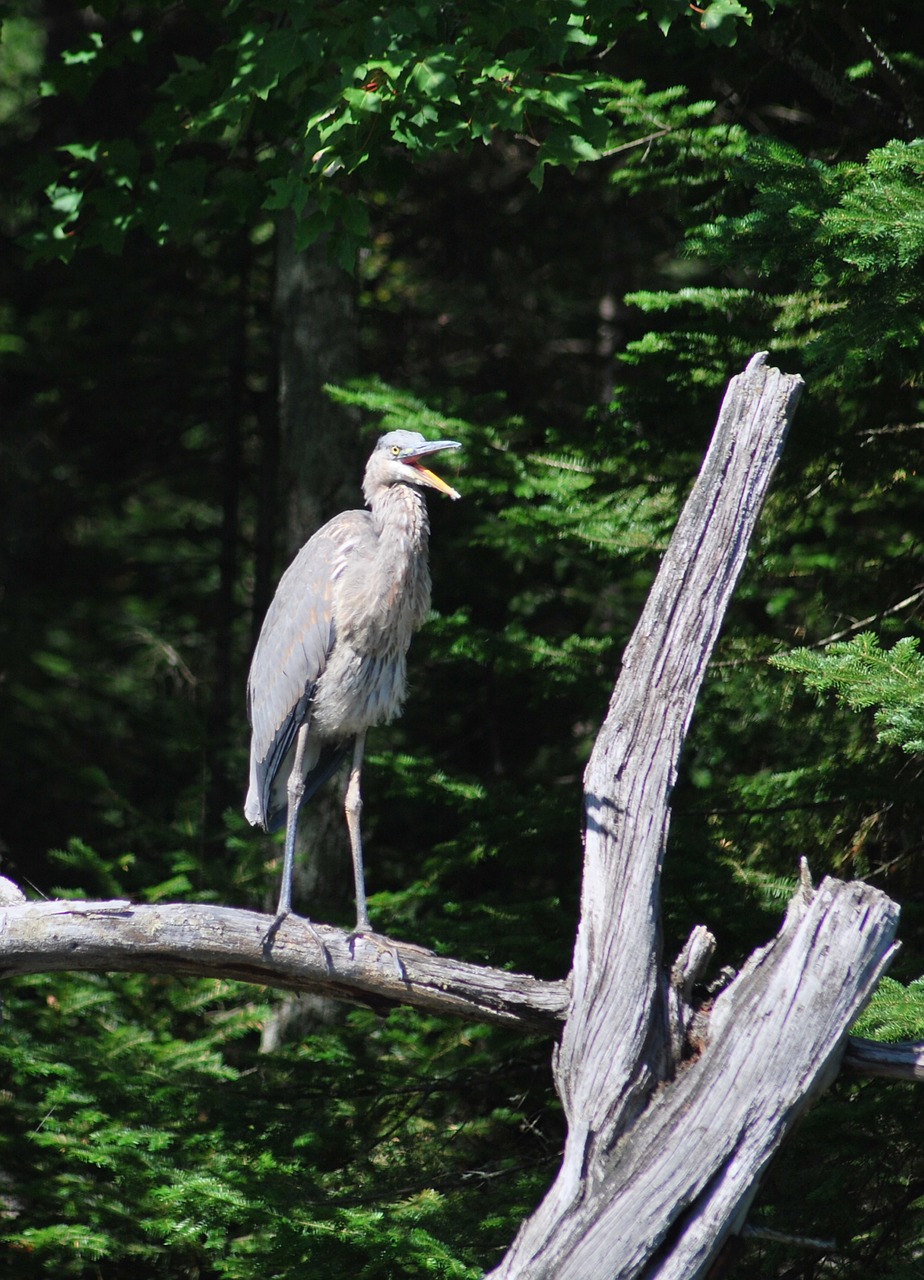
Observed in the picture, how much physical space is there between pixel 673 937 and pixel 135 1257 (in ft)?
9.01

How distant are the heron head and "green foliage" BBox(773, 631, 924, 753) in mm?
Answer: 1680

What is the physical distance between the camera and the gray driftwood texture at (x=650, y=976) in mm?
3283

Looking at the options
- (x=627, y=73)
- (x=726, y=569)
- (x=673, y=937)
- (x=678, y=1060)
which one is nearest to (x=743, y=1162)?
(x=678, y=1060)

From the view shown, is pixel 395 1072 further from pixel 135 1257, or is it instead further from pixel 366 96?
pixel 366 96

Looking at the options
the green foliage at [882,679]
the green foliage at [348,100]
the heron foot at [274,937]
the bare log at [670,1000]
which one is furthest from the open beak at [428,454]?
the heron foot at [274,937]

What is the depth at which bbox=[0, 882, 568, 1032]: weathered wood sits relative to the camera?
3662 millimetres

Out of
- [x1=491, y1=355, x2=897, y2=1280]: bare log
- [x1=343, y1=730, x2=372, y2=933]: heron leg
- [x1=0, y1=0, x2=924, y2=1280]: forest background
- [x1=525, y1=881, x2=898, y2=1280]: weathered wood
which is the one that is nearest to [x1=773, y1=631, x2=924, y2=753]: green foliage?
[x1=0, y1=0, x2=924, y2=1280]: forest background

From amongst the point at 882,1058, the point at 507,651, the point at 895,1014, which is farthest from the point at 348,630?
the point at 882,1058

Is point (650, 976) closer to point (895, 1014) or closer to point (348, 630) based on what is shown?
point (895, 1014)

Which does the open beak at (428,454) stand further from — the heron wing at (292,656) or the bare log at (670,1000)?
the bare log at (670,1000)

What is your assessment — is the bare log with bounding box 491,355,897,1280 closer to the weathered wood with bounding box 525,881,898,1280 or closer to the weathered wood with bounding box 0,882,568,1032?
the weathered wood with bounding box 525,881,898,1280

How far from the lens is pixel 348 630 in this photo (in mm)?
5152

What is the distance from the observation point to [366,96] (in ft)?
16.3

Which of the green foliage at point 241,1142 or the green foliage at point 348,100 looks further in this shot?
the green foliage at point 348,100
